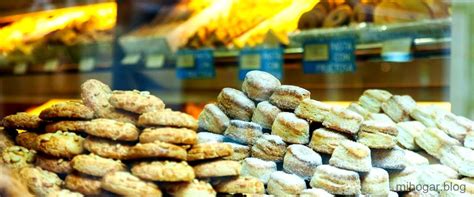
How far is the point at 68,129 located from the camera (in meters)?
0.99

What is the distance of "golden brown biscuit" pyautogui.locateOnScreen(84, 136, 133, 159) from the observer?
95 centimetres

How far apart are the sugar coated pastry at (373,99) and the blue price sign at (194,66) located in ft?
1.09

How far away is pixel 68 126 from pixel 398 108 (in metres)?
0.77

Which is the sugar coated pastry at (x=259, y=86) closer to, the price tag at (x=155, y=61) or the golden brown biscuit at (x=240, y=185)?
the golden brown biscuit at (x=240, y=185)

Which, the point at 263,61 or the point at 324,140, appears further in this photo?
the point at 263,61

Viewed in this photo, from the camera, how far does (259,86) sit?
1173 millimetres

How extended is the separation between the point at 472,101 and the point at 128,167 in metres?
0.98

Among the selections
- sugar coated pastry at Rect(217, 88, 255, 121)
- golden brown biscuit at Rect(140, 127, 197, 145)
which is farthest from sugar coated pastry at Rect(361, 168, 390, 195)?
golden brown biscuit at Rect(140, 127, 197, 145)

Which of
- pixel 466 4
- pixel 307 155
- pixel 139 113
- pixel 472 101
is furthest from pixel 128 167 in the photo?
pixel 466 4

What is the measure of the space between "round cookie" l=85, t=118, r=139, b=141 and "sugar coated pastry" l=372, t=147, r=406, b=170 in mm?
458

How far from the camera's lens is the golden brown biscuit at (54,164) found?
956 millimetres

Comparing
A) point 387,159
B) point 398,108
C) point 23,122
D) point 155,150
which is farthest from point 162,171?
point 398,108

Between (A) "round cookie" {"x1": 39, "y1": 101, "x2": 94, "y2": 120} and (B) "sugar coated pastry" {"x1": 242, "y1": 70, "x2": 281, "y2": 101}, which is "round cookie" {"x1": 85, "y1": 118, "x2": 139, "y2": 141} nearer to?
(A) "round cookie" {"x1": 39, "y1": 101, "x2": 94, "y2": 120}

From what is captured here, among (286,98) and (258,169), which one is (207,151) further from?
(286,98)
